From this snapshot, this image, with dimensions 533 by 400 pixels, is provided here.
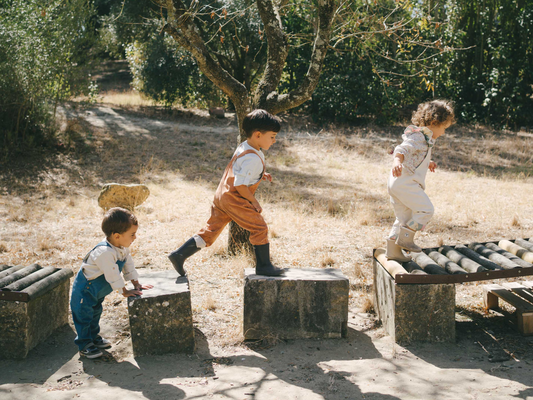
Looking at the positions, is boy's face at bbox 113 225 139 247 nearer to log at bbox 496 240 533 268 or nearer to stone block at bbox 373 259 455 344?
stone block at bbox 373 259 455 344

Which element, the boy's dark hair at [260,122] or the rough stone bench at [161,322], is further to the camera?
the boy's dark hair at [260,122]

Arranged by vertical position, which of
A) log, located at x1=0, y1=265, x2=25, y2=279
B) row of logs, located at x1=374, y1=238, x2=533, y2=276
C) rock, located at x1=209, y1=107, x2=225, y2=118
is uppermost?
rock, located at x1=209, y1=107, x2=225, y2=118

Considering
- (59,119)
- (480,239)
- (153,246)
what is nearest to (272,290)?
(153,246)

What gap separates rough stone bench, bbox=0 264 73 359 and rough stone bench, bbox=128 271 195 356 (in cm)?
82

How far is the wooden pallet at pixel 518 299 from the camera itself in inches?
170

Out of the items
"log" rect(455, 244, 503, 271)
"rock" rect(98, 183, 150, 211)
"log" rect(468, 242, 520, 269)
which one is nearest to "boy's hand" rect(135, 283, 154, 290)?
"log" rect(455, 244, 503, 271)

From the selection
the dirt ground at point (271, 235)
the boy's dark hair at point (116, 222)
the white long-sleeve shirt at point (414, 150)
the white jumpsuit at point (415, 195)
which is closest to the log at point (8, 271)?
the dirt ground at point (271, 235)

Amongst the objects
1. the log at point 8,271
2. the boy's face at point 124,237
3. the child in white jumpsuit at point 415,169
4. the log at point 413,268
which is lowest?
the log at point 8,271

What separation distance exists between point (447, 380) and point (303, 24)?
13.4 metres

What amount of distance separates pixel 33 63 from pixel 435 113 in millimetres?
9317

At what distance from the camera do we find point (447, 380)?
11.6 ft

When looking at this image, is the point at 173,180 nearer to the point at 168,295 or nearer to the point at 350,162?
the point at 350,162

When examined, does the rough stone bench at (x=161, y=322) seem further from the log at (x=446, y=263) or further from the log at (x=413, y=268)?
the log at (x=446, y=263)

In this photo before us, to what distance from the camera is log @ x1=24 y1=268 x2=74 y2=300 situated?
391 centimetres
